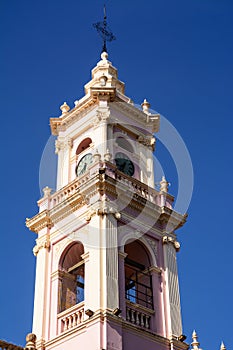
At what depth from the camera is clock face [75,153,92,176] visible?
81.3ft

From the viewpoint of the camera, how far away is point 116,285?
20.2 metres

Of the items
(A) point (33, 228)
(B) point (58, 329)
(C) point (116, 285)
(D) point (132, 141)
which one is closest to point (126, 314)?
(C) point (116, 285)

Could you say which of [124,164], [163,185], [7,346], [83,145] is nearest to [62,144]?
[83,145]

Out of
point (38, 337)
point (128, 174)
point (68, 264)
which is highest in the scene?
point (128, 174)

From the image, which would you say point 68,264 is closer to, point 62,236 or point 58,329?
point 62,236

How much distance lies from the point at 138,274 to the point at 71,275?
2.33 m

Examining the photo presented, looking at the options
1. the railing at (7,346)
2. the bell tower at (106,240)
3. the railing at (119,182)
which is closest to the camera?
the railing at (7,346)

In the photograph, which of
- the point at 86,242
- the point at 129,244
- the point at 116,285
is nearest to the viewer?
the point at 116,285

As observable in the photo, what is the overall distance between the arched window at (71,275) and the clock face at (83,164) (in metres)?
3.36

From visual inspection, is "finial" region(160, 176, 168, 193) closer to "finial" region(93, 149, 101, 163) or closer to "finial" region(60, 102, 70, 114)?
"finial" region(93, 149, 101, 163)

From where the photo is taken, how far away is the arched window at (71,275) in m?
22.0

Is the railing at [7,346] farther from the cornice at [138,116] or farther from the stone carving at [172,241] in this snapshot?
the cornice at [138,116]

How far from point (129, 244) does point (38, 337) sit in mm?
4522

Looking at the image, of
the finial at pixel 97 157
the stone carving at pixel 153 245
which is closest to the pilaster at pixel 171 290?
the stone carving at pixel 153 245
